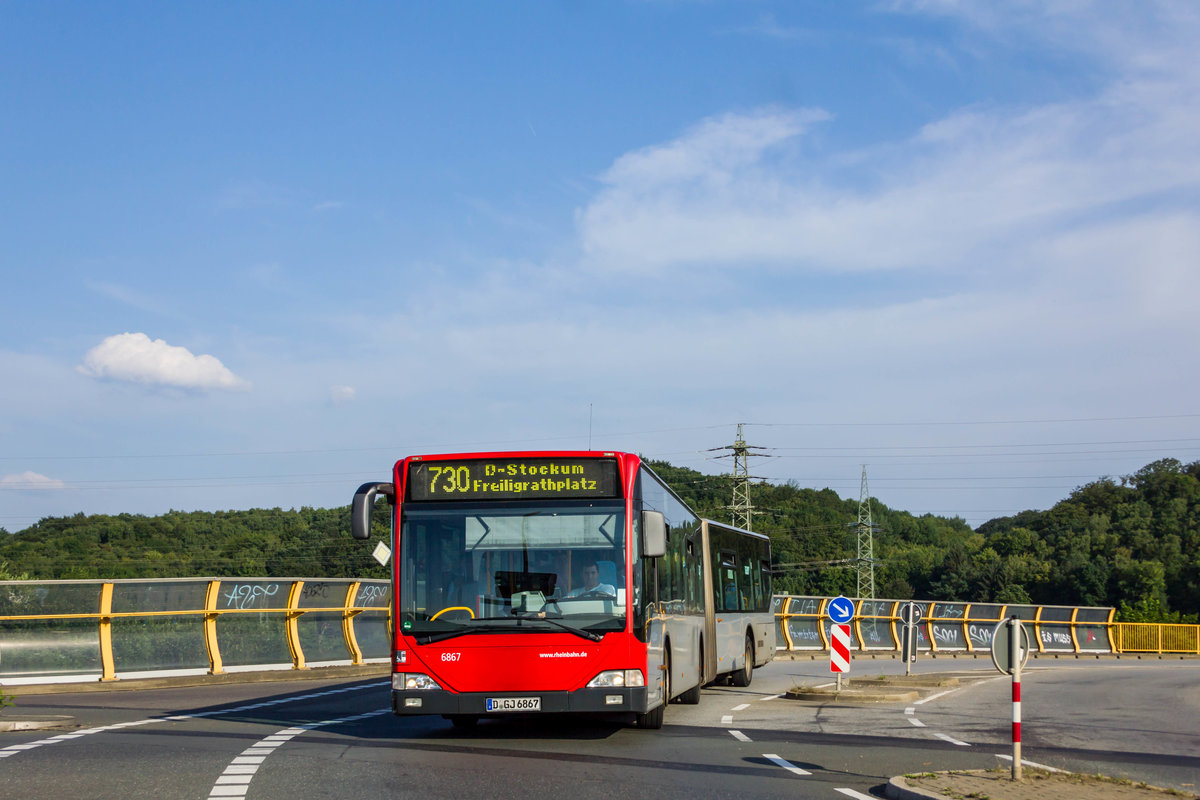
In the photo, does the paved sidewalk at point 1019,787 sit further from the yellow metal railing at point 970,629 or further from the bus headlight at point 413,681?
the yellow metal railing at point 970,629

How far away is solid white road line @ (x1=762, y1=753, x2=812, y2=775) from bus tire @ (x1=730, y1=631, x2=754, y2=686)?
10713 millimetres

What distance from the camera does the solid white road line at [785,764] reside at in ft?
33.8

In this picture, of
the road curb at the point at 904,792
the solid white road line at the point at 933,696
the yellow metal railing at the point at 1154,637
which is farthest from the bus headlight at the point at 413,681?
the yellow metal railing at the point at 1154,637

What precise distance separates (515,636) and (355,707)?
534 centimetres

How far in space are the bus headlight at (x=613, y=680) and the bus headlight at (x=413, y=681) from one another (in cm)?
150

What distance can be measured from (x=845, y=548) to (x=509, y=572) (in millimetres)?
123935

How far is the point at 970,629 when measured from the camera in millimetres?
41562

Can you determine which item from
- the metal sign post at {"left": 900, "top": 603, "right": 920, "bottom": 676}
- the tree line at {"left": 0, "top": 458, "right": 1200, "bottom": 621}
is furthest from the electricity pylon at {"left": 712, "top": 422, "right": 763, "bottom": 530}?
the metal sign post at {"left": 900, "top": 603, "right": 920, "bottom": 676}

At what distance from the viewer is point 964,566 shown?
130 m

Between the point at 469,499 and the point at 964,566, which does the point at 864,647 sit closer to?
the point at 469,499

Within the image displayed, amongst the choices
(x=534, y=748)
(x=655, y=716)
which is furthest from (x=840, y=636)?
(x=534, y=748)

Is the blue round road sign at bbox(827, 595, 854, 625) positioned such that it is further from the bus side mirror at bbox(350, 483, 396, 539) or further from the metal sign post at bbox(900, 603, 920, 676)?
the bus side mirror at bbox(350, 483, 396, 539)

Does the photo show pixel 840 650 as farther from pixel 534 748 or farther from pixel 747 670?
pixel 534 748

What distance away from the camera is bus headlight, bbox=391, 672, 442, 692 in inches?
476
